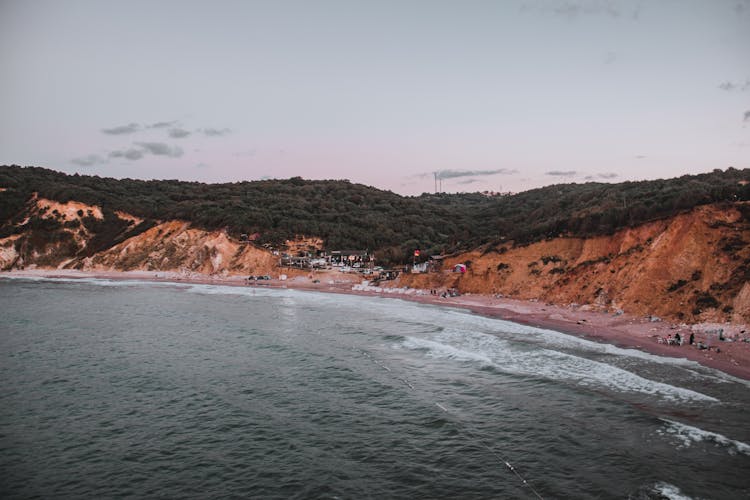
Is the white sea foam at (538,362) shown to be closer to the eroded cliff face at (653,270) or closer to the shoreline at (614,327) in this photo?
the shoreline at (614,327)

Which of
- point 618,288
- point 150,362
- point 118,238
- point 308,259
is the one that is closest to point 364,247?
point 308,259

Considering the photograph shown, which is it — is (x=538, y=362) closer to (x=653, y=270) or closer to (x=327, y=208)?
(x=653, y=270)

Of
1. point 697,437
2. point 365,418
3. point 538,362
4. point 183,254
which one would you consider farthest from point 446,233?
point 697,437

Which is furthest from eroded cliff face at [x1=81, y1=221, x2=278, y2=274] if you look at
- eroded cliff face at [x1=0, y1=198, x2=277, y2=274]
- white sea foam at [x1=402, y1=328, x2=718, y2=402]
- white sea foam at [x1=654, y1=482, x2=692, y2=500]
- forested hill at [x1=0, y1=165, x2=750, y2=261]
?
white sea foam at [x1=654, y1=482, x2=692, y2=500]

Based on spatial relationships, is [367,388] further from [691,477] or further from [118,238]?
[118,238]

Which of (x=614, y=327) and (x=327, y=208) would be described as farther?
(x=327, y=208)

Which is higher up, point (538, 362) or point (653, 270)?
point (653, 270)

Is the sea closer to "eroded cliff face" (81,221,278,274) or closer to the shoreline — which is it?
the shoreline
